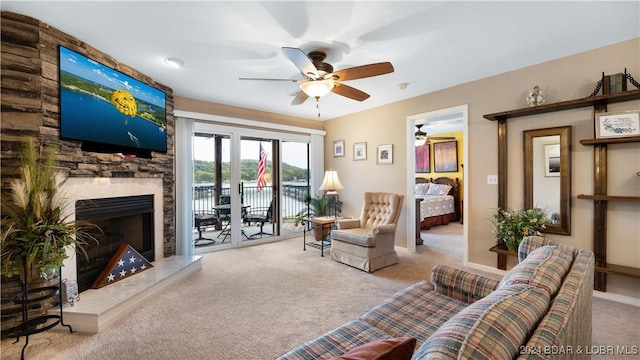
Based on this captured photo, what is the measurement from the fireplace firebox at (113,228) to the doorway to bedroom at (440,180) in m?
4.19

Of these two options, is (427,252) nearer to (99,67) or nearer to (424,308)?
(424,308)

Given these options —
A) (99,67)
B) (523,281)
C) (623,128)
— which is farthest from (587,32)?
(99,67)

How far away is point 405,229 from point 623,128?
2756 mm

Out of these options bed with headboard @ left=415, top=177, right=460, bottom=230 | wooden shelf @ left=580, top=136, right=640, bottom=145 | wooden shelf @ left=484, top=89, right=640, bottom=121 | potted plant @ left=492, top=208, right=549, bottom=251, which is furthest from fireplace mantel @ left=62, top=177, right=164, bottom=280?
bed with headboard @ left=415, top=177, right=460, bottom=230

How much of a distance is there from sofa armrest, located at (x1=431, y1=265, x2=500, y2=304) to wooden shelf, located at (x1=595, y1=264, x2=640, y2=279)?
1730 mm

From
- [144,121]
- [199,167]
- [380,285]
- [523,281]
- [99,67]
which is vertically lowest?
[380,285]

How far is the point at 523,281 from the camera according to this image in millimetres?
1099

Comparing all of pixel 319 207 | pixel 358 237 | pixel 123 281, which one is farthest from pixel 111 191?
pixel 319 207

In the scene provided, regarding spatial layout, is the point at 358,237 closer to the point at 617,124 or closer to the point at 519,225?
the point at 519,225

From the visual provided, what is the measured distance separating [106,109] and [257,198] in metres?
2.87

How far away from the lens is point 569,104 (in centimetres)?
274

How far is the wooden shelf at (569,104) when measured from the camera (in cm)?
246

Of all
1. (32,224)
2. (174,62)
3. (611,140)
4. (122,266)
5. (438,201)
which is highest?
(174,62)

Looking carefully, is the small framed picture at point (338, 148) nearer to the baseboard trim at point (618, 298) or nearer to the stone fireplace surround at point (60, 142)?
the stone fireplace surround at point (60, 142)
